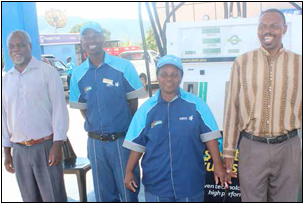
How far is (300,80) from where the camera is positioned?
227cm

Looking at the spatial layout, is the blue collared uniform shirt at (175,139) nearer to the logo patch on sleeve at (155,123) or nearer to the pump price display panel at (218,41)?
the logo patch on sleeve at (155,123)

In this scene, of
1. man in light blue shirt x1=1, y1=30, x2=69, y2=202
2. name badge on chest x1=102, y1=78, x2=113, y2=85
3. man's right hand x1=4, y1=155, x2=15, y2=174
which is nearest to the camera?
man in light blue shirt x1=1, y1=30, x2=69, y2=202

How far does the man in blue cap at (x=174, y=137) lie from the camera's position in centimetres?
236

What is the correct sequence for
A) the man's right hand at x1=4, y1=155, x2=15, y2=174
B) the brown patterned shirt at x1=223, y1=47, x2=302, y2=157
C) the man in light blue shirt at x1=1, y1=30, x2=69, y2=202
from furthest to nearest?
the man's right hand at x1=4, y1=155, x2=15, y2=174 → the man in light blue shirt at x1=1, y1=30, x2=69, y2=202 → the brown patterned shirt at x1=223, y1=47, x2=302, y2=157

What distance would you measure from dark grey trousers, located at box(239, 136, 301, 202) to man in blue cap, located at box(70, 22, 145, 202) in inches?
38.5

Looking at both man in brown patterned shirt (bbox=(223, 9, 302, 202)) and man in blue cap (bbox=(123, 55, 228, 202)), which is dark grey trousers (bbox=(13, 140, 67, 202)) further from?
man in brown patterned shirt (bbox=(223, 9, 302, 202))

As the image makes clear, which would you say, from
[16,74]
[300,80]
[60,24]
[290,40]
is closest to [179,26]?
[290,40]

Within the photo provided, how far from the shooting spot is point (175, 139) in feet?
7.72

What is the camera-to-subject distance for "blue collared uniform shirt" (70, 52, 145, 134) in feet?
9.68

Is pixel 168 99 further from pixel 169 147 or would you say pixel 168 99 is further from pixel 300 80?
pixel 300 80

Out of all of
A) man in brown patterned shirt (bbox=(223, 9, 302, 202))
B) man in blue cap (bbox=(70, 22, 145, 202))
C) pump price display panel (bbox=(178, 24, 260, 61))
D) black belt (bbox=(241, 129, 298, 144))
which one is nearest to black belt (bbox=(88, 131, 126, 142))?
man in blue cap (bbox=(70, 22, 145, 202))

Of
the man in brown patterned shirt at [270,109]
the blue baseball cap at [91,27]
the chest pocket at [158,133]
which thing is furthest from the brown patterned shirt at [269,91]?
the blue baseball cap at [91,27]

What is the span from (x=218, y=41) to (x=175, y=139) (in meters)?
1.15

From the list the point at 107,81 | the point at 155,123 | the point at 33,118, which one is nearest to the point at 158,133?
the point at 155,123
